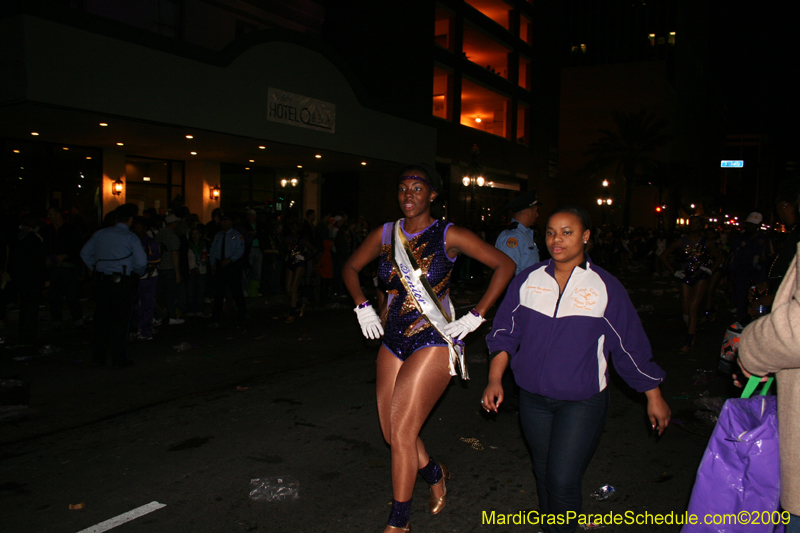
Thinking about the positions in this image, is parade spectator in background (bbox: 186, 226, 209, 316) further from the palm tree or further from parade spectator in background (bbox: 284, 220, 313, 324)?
the palm tree

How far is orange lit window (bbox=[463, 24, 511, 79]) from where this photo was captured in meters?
28.5

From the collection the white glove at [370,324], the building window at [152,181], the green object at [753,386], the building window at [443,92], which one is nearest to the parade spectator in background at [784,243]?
the green object at [753,386]

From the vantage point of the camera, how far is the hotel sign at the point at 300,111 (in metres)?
15.1

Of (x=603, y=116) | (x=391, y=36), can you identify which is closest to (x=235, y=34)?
(x=391, y=36)

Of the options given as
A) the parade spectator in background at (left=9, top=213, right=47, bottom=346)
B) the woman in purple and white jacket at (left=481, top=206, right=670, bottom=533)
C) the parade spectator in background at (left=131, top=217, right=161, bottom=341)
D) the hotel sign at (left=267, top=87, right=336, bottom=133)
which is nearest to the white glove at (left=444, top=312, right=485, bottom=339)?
the woman in purple and white jacket at (left=481, top=206, right=670, bottom=533)

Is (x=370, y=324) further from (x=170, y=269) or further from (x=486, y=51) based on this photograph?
(x=486, y=51)

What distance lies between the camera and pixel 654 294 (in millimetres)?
16234

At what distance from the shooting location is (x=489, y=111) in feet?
104

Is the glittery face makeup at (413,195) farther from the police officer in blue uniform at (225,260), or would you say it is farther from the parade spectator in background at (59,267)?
the parade spectator in background at (59,267)

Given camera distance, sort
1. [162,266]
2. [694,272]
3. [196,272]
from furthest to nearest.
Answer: [196,272]
[162,266]
[694,272]

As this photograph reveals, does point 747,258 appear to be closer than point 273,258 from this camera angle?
Yes

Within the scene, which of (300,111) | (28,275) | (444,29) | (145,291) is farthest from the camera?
(444,29)

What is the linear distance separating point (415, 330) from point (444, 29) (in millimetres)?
27629

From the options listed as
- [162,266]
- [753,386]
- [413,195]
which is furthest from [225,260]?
[753,386]
